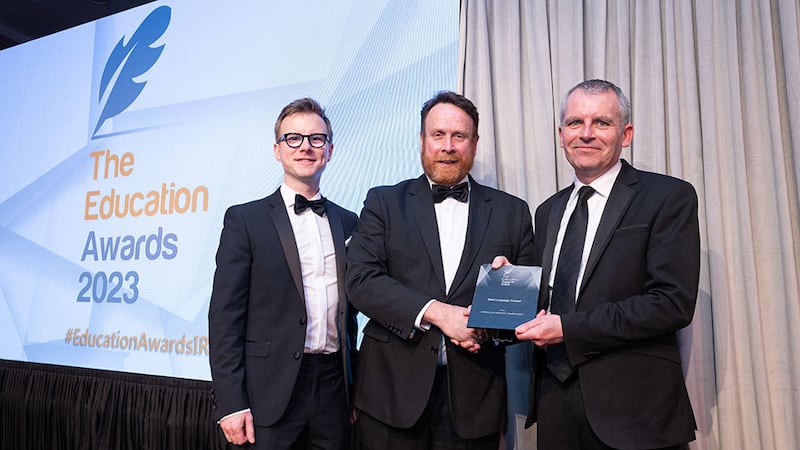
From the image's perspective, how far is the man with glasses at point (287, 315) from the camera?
2.12 metres

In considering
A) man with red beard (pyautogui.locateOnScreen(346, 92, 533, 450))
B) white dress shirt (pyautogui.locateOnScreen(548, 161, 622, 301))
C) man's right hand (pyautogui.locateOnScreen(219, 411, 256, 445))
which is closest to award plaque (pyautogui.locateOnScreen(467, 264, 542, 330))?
man with red beard (pyautogui.locateOnScreen(346, 92, 533, 450))

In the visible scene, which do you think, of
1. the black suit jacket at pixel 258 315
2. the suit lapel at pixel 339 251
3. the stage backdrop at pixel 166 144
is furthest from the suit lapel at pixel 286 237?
the stage backdrop at pixel 166 144

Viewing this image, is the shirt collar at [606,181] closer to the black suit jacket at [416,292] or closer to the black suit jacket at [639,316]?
the black suit jacket at [639,316]

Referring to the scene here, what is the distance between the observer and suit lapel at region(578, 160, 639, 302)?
1.93 metres

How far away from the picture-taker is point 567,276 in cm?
199

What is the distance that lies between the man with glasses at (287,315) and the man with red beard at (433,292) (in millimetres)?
173

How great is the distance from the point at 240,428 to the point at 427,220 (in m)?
0.96

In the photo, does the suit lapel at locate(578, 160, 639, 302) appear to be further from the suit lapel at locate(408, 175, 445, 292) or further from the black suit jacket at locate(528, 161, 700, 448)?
the suit lapel at locate(408, 175, 445, 292)

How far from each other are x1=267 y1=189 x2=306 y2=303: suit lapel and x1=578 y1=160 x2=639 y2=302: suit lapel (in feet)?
3.28

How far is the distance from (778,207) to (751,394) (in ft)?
2.53

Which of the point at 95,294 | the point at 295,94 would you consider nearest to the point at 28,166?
the point at 95,294

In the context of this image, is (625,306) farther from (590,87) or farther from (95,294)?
(95,294)

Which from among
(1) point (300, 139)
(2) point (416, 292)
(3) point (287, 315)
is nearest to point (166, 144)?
(1) point (300, 139)

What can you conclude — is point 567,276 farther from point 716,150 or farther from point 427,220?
point 716,150
